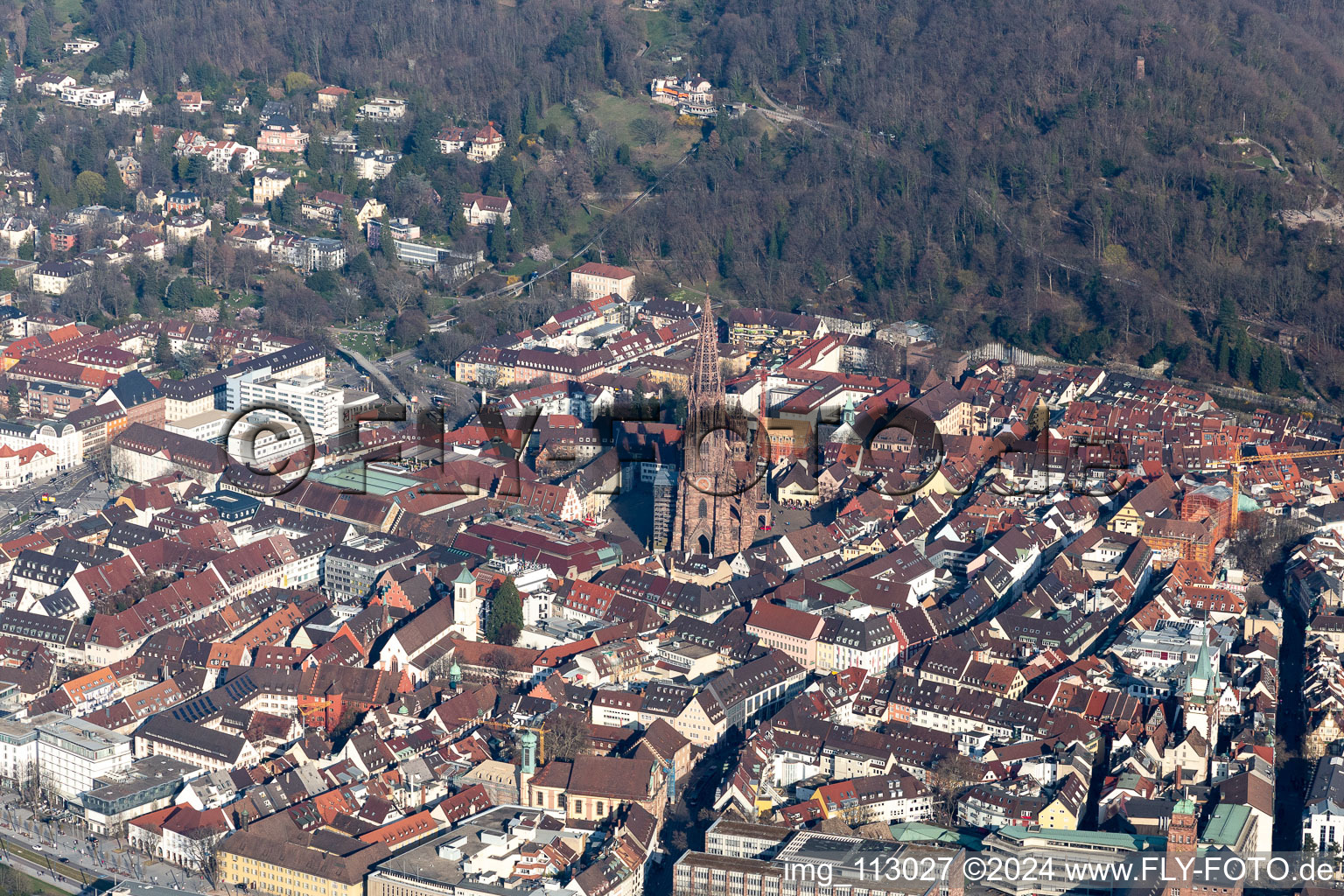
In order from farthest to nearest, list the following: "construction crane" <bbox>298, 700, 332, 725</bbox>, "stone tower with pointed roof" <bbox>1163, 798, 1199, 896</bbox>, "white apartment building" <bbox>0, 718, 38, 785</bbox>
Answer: "construction crane" <bbox>298, 700, 332, 725</bbox> < "white apartment building" <bbox>0, 718, 38, 785</bbox> < "stone tower with pointed roof" <bbox>1163, 798, 1199, 896</bbox>

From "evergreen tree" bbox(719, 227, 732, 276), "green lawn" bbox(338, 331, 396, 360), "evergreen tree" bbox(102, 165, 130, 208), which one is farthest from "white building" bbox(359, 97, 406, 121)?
"green lawn" bbox(338, 331, 396, 360)

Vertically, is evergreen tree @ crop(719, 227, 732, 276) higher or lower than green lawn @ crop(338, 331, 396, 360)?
higher

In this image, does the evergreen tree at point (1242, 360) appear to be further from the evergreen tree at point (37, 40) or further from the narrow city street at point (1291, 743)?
the evergreen tree at point (37, 40)

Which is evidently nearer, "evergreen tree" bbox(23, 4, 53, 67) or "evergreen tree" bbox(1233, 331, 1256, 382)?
"evergreen tree" bbox(1233, 331, 1256, 382)

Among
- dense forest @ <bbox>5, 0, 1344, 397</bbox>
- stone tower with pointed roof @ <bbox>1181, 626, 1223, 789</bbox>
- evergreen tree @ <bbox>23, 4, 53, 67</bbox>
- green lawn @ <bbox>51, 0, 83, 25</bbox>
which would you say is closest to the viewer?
stone tower with pointed roof @ <bbox>1181, 626, 1223, 789</bbox>

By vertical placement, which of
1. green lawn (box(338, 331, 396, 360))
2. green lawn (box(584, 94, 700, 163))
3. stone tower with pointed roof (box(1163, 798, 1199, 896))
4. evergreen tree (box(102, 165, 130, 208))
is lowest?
evergreen tree (box(102, 165, 130, 208))

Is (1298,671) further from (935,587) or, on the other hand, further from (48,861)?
(48,861)

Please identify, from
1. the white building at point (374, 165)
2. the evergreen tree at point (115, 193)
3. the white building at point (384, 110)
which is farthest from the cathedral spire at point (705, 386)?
the white building at point (384, 110)

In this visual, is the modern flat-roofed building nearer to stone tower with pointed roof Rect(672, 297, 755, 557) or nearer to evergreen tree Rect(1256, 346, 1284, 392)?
stone tower with pointed roof Rect(672, 297, 755, 557)

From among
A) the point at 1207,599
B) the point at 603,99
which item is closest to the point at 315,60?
the point at 603,99
